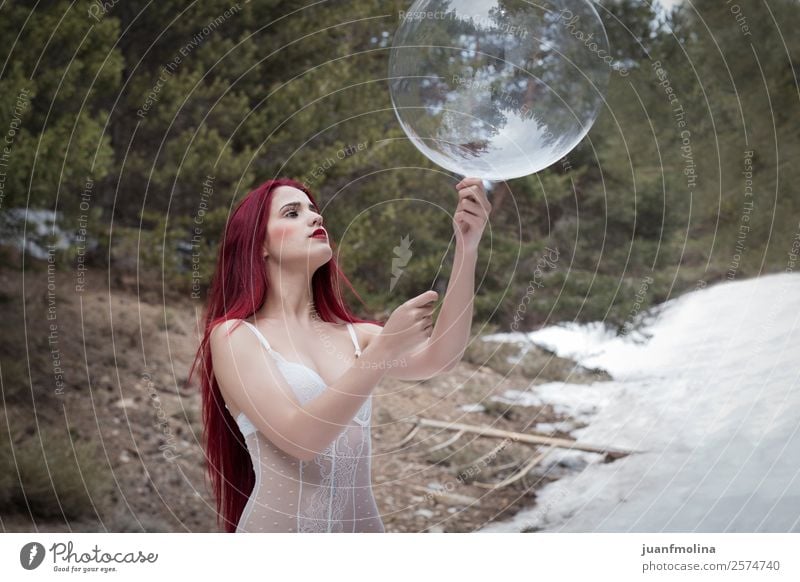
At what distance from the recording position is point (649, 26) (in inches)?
185

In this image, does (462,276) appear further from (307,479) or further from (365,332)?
(307,479)

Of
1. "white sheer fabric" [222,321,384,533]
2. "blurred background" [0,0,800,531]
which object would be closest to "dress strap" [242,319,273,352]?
"white sheer fabric" [222,321,384,533]

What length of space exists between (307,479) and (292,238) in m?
0.49

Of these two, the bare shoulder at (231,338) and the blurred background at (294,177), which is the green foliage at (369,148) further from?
the bare shoulder at (231,338)

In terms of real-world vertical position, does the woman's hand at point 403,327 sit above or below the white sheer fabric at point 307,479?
above

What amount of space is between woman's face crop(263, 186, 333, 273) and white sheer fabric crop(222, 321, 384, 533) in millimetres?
174

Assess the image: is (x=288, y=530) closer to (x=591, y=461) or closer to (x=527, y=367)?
(x=591, y=461)

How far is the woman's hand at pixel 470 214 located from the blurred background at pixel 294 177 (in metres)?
1.82

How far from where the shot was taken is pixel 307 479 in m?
1.82

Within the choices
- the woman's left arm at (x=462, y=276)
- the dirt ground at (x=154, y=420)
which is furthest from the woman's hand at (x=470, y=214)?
the dirt ground at (x=154, y=420)

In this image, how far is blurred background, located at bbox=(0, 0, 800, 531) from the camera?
3861 mm

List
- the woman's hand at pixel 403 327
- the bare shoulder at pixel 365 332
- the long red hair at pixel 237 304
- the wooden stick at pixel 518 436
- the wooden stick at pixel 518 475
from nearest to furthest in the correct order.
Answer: the woman's hand at pixel 403 327, the long red hair at pixel 237 304, the bare shoulder at pixel 365 332, the wooden stick at pixel 518 475, the wooden stick at pixel 518 436

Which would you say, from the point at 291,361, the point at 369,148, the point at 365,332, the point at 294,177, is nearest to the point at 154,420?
the point at 294,177

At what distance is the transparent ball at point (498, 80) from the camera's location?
1.90 metres
